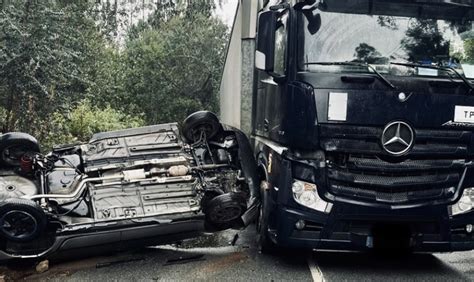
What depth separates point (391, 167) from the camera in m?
4.32

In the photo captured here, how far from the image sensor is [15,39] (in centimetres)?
1025

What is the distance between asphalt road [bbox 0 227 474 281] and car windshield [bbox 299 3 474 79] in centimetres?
190

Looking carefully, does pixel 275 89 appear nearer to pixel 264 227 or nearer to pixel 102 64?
pixel 264 227

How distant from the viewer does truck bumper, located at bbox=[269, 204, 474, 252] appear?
4340 mm

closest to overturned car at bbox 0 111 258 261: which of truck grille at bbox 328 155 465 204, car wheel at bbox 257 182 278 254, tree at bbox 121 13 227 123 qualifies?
car wheel at bbox 257 182 278 254

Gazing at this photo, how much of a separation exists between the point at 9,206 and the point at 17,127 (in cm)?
791

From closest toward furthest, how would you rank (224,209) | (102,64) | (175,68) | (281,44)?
1. (281,44)
2. (224,209)
3. (102,64)
4. (175,68)

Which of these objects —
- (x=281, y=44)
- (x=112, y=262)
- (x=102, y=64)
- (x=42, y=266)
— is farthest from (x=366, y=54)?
(x=102, y=64)

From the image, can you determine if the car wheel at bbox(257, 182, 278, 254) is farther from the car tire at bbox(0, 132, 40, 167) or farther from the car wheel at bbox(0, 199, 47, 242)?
the car tire at bbox(0, 132, 40, 167)

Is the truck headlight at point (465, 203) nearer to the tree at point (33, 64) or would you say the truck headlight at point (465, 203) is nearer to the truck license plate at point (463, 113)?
the truck license plate at point (463, 113)

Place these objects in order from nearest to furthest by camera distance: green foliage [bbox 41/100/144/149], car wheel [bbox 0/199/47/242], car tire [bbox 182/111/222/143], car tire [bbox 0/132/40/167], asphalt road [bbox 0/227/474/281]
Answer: car wheel [bbox 0/199/47/242], asphalt road [bbox 0/227/474/281], car tire [bbox 0/132/40/167], car tire [bbox 182/111/222/143], green foliage [bbox 41/100/144/149]

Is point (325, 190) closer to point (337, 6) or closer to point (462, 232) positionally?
point (462, 232)

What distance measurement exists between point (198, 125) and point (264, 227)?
1693 mm

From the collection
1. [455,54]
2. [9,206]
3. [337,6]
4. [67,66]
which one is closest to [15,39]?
[67,66]
